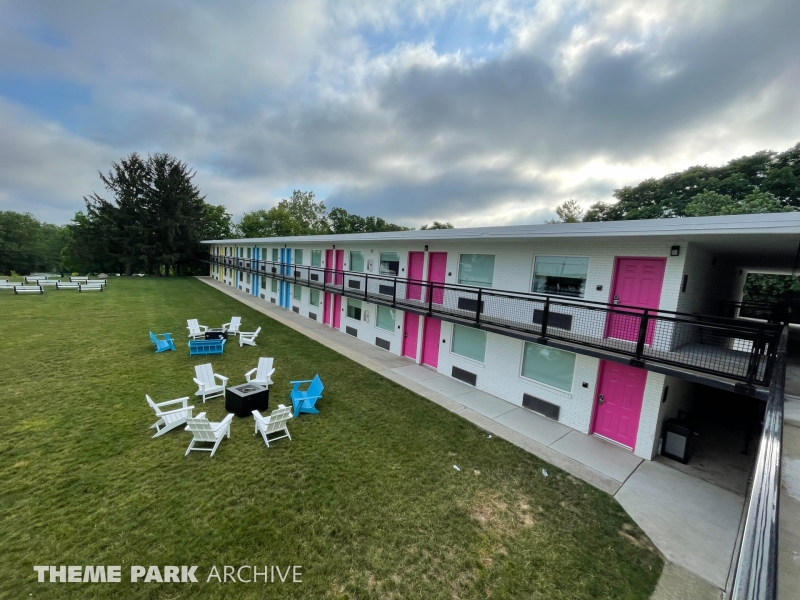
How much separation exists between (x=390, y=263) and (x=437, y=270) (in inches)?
114

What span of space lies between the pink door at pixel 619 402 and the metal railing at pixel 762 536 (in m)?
4.75

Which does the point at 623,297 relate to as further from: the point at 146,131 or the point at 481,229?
the point at 146,131

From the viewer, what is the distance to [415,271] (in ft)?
41.4

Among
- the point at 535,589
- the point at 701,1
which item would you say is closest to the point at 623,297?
the point at 535,589

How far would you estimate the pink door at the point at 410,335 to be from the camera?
12.7 metres

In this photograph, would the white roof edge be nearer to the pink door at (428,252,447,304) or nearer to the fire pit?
the pink door at (428,252,447,304)

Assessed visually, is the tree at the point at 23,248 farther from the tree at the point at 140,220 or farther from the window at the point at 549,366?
the window at the point at 549,366

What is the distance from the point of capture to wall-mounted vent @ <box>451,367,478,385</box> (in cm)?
1036

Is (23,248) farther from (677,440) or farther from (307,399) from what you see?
(677,440)

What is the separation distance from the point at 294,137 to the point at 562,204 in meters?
42.5

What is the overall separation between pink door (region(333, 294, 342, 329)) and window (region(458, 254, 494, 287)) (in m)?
8.45

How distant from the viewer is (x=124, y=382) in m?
8.96

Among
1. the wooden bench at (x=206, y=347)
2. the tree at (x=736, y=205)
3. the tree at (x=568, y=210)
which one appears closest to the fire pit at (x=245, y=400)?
the wooden bench at (x=206, y=347)

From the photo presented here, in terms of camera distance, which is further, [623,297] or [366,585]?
[623,297]
